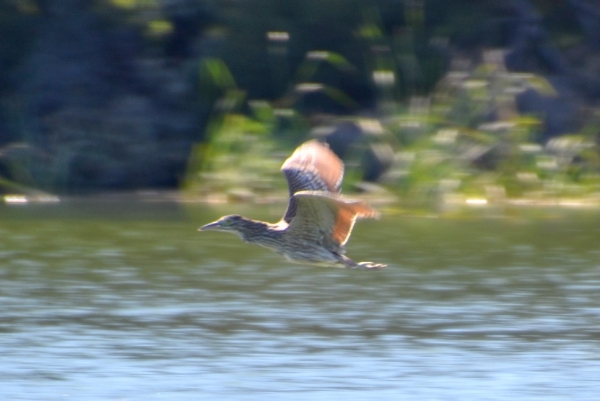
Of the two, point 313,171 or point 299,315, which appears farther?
point 299,315

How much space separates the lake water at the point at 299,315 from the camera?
729 centimetres

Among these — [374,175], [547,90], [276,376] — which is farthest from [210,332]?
[547,90]

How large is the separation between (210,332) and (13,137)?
12.6m

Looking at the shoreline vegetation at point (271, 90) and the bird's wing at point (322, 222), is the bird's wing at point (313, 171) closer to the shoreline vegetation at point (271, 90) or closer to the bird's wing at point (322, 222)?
the bird's wing at point (322, 222)

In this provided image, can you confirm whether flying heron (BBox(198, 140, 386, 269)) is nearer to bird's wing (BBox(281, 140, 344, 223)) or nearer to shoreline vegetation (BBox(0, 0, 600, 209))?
bird's wing (BBox(281, 140, 344, 223))

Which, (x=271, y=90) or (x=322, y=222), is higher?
(x=271, y=90)

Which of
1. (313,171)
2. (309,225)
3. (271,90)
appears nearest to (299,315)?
(313,171)

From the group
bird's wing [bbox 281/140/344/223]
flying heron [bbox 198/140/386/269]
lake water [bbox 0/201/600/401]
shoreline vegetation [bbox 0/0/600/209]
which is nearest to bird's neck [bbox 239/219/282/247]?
flying heron [bbox 198/140/386/269]

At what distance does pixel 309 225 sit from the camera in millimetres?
7699

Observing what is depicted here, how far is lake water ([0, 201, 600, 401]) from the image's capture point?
23.9ft

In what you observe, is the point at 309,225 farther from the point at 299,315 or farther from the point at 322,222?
the point at 299,315

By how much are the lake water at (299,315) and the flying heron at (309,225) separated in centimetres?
61

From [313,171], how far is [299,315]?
58.8 inches

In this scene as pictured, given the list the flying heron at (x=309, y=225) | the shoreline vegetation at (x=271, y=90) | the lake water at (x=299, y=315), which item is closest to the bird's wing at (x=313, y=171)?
the flying heron at (x=309, y=225)
